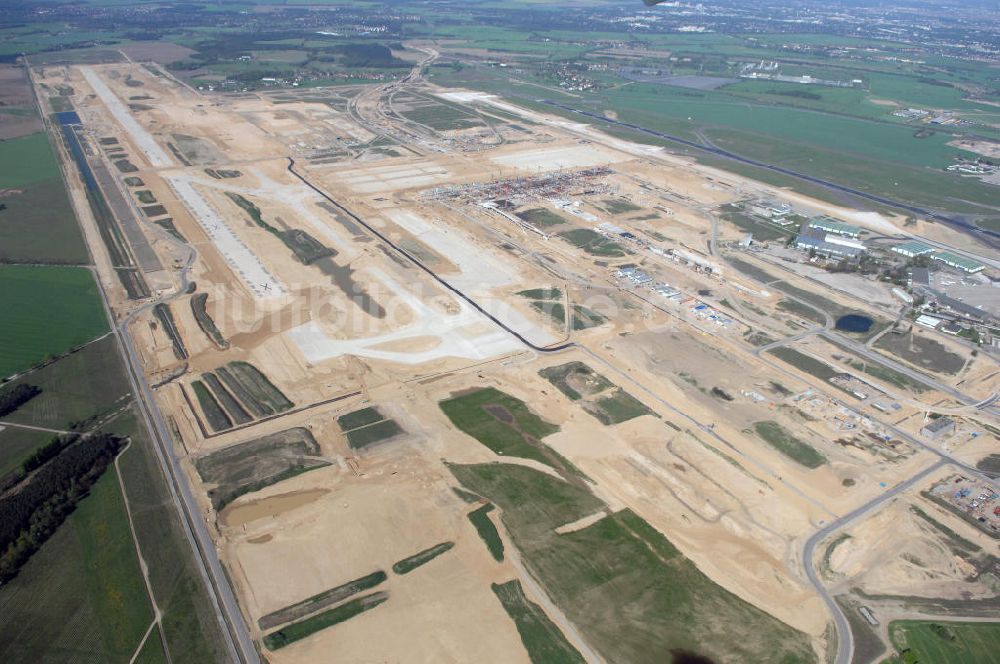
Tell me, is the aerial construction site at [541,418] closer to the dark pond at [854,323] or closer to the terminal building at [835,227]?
the dark pond at [854,323]

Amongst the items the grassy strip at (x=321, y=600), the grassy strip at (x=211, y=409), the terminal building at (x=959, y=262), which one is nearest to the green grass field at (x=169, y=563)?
the grassy strip at (x=321, y=600)

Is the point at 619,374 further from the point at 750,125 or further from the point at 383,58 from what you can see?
the point at 383,58

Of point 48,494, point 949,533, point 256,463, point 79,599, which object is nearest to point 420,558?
point 256,463

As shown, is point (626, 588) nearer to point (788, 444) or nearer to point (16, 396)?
point (788, 444)

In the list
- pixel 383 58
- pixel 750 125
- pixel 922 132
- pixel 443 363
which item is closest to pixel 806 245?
pixel 443 363

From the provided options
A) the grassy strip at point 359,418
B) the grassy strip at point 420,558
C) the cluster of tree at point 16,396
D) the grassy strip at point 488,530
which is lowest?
the grassy strip at point 488,530
